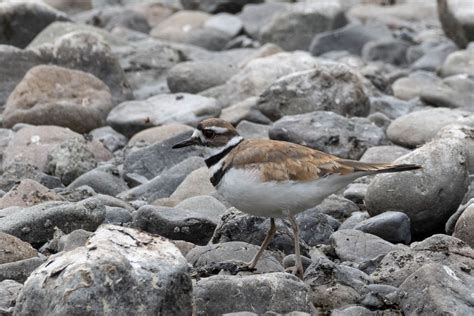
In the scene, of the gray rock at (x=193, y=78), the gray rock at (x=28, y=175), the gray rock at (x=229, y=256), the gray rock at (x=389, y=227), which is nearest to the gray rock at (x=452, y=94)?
the gray rock at (x=193, y=78)

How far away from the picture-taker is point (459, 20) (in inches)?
728

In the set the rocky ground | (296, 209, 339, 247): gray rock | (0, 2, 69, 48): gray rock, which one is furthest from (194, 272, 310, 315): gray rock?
(0, 2, 69, 48): gray rock

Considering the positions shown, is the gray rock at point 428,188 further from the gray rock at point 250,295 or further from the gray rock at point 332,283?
the gray rock at point 250,295

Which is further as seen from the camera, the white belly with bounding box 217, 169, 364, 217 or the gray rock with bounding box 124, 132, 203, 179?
the gray rock with bounding box 124, 132, 203, 179

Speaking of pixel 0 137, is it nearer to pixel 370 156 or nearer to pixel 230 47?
pixel 370 156

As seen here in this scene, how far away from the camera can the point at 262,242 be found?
26.1 ft

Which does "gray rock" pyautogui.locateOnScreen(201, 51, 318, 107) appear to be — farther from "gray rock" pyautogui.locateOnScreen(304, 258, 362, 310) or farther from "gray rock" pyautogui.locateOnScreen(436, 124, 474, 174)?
"gray rock" pyautogui.locateOnScreen(304, 258, 362, 310)

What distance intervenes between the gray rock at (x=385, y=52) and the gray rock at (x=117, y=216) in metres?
10.5

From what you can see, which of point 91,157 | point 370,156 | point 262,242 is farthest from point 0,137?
point 262,242

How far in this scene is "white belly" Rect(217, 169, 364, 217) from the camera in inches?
274

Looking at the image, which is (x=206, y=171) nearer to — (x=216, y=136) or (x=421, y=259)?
(x=216, y=136)

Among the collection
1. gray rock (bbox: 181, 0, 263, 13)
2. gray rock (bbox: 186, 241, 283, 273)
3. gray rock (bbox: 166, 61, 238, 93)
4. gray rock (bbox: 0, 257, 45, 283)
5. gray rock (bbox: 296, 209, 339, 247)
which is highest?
gray rock (bbox: 186, 241, 283, 273)

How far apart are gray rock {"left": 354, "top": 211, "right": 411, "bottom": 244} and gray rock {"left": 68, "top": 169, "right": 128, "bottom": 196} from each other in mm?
3071

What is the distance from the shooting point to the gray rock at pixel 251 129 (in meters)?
12.1
